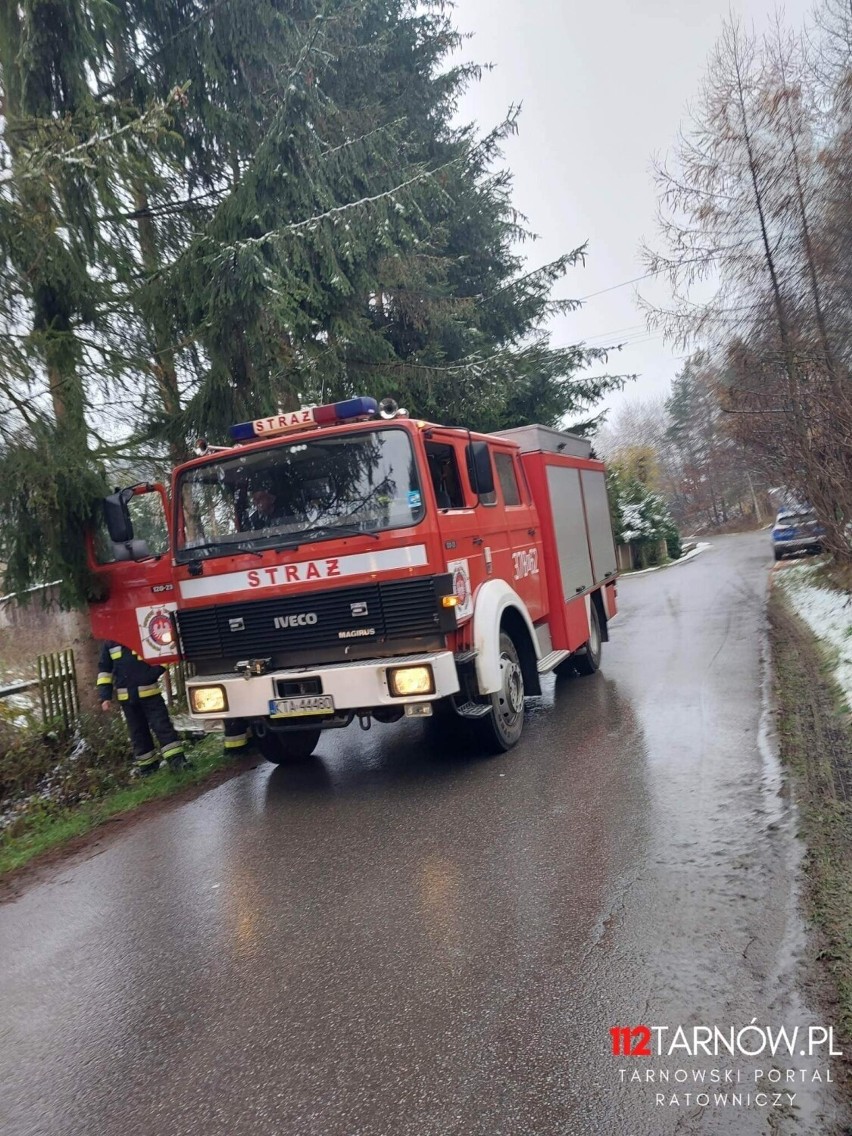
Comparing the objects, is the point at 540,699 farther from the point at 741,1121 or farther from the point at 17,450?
the point at 741,1121

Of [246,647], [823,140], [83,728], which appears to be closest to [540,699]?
[246,647]

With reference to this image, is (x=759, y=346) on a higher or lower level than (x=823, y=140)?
lower

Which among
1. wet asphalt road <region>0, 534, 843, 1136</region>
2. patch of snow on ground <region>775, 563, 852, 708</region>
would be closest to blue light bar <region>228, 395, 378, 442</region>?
wet asphalt road <region>0, 534, 843, 1136</region>

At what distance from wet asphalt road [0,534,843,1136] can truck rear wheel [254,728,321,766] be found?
0.56 metres

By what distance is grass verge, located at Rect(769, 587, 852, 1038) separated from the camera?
3.32 m

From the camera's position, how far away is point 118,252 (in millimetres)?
8594

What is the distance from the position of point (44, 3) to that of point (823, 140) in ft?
35.7

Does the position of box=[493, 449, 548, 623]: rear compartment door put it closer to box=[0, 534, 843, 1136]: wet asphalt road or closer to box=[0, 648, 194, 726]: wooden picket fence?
box=[0, 534, 843, 1136]: wet asphalt road

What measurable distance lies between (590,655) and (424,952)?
6.49 metres

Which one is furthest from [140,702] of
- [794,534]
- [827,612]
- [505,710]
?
[794,534]

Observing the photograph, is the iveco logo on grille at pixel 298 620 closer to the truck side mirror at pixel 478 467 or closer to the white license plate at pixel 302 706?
the white license plate at pixel 302 706

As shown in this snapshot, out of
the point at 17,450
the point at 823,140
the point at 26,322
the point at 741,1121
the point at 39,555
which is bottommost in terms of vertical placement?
the point at 741,1121

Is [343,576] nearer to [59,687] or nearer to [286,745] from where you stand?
[286,745]

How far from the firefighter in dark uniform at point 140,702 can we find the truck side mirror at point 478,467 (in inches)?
133
